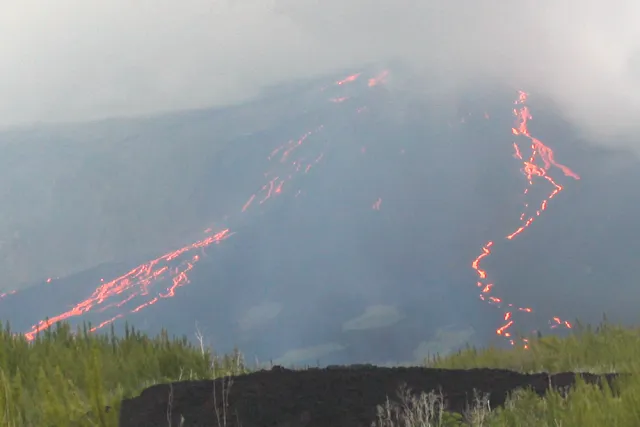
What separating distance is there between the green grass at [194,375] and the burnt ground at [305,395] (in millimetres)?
206

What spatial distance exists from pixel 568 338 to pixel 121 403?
317 inches

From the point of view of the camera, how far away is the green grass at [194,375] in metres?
4.62

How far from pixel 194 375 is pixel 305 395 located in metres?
2.94

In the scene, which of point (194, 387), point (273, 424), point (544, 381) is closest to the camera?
point (273, 424)

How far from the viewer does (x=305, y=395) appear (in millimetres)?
5797

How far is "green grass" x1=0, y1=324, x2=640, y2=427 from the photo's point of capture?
15.1 feet

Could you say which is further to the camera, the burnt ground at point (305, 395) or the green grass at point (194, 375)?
the burnt ground at point (305, 395)

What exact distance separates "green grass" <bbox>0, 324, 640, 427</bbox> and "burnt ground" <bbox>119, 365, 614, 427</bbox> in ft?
0.68

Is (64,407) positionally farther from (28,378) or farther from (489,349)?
(489,349)

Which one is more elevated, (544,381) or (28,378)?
(28,378)

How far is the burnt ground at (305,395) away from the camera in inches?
207

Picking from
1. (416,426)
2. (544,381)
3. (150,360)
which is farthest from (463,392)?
(150,360)

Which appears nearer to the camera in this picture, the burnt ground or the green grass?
the green grass

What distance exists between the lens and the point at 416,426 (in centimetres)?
480
